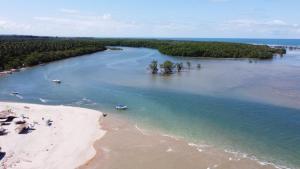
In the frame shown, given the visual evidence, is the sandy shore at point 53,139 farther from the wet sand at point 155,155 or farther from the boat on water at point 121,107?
the boat on water at point 121,107

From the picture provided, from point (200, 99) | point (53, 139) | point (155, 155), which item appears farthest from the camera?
point (200, 99)

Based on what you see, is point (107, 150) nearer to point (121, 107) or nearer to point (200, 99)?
point (121, 107)

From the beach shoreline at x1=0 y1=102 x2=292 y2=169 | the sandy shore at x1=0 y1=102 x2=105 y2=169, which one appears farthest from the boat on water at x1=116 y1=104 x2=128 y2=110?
the beach shoreline at x1=0 y1=102 x2=292 y2=169

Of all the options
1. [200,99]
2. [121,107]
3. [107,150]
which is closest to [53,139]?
[107,150]

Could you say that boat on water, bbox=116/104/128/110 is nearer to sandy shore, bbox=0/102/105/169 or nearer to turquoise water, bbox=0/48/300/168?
turquoise water, bbox=0/48/300/168

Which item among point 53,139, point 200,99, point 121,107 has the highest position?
point 200,99

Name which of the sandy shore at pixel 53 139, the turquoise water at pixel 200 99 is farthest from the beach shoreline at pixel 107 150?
the turquoise water at pixel 200 99
